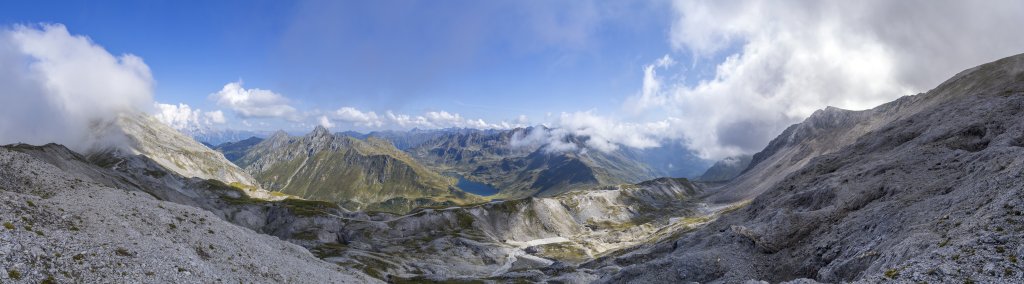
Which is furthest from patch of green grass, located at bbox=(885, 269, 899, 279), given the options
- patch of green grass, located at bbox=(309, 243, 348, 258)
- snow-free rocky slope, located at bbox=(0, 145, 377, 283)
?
patch of green grass, located at bbox=(309, 243, 348, 258)

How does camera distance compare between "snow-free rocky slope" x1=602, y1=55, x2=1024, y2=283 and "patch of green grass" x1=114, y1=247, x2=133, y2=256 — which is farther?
"patch of green grass" x1=114, y1=247, x2=133, y2=256

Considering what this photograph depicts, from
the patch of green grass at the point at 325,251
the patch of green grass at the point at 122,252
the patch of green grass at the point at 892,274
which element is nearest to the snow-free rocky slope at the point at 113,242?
the patch of green grass at the point at 122,252

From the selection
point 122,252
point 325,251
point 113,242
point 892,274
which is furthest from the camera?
point 325,251

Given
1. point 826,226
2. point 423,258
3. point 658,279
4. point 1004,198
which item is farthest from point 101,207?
point 423,258

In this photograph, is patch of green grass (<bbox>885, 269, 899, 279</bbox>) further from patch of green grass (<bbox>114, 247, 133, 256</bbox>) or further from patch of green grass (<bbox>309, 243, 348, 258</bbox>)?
patch of green grass (<bbox>309, 243, 348, 258</bbox>)

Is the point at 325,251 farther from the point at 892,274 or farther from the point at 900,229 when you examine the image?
the point at 892,274

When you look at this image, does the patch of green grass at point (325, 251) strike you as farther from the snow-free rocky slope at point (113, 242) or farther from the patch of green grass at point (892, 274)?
the patch of green grass at point (892, 274)

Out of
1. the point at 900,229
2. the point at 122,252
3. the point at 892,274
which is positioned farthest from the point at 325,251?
the point at 892,274

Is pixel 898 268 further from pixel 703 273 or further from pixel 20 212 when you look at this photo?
pixel 20 212
